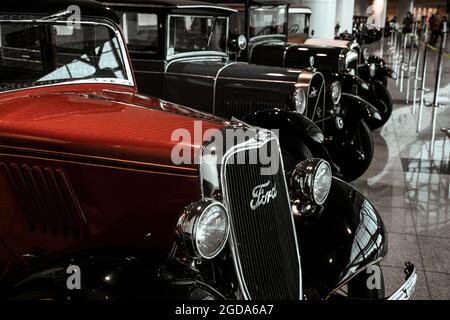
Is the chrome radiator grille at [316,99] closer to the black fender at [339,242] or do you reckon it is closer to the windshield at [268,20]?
the windshield at [268,20]

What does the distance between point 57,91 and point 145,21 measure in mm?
2253

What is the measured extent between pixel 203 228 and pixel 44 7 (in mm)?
1558

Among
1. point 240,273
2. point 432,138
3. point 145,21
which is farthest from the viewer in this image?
point 432,138

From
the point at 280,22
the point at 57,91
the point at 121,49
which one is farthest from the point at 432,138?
the point at 57,91

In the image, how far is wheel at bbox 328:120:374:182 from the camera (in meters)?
5.00

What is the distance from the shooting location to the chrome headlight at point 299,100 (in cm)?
464

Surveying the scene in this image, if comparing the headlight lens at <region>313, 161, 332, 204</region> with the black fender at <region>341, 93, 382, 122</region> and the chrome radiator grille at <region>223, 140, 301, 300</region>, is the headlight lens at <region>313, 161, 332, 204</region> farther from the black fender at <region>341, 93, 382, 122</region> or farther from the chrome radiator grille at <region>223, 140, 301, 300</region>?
the black fender at <region>341, 93, 382, 122</region>

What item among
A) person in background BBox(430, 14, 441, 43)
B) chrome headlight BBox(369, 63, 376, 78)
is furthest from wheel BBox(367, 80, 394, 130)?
person in background BBox(430, 14, 441, 43)

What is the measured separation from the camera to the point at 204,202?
1849 millimetres

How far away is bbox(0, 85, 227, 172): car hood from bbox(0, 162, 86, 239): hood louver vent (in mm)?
109

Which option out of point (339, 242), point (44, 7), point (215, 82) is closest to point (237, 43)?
point (215, 82)

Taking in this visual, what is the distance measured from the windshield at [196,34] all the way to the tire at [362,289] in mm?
2929

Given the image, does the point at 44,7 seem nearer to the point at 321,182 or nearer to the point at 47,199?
the point at 47,199

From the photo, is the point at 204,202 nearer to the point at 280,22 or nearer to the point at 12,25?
the point at 12,25
